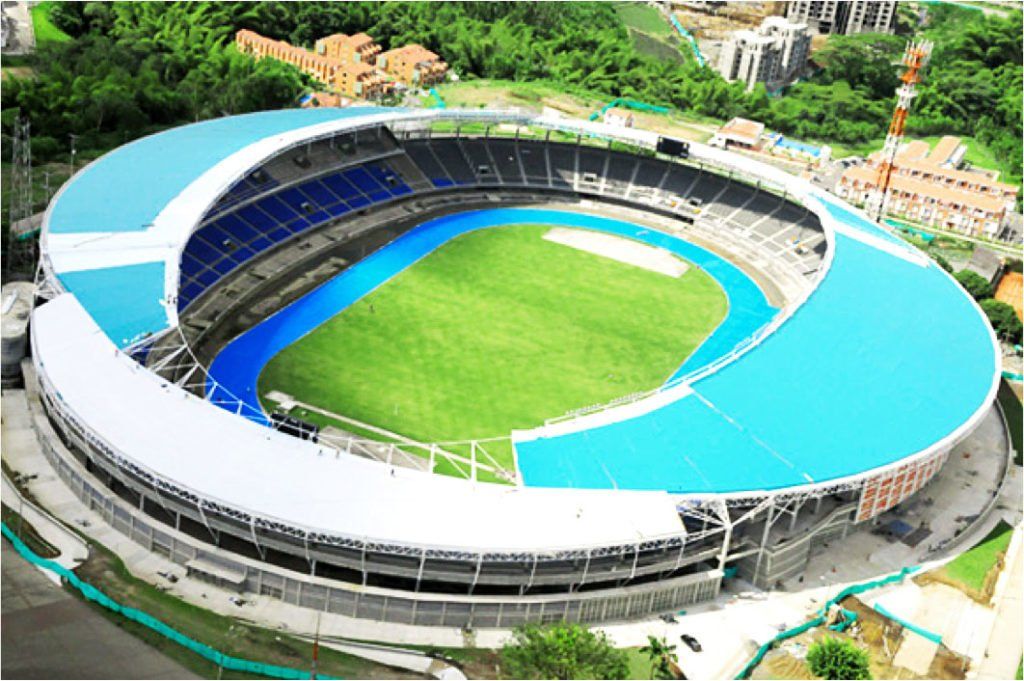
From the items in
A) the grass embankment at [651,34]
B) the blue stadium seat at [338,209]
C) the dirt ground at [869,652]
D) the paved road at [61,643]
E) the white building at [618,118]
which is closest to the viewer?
the paved road at [61,643]

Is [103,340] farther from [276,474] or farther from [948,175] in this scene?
[948,175]

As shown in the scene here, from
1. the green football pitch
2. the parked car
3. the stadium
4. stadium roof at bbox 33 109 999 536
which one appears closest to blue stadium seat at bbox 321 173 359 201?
the stadium

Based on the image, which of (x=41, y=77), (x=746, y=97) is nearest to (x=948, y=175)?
(x=746, y=97)

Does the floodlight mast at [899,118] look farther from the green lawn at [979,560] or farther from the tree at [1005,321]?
the green lawn at [979,560]

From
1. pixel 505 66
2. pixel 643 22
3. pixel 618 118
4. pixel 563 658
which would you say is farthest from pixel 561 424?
pixel 643 22

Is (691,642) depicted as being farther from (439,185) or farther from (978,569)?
(439,185)

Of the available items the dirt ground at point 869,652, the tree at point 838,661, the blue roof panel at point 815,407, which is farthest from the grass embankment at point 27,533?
the tree at point 838,661
